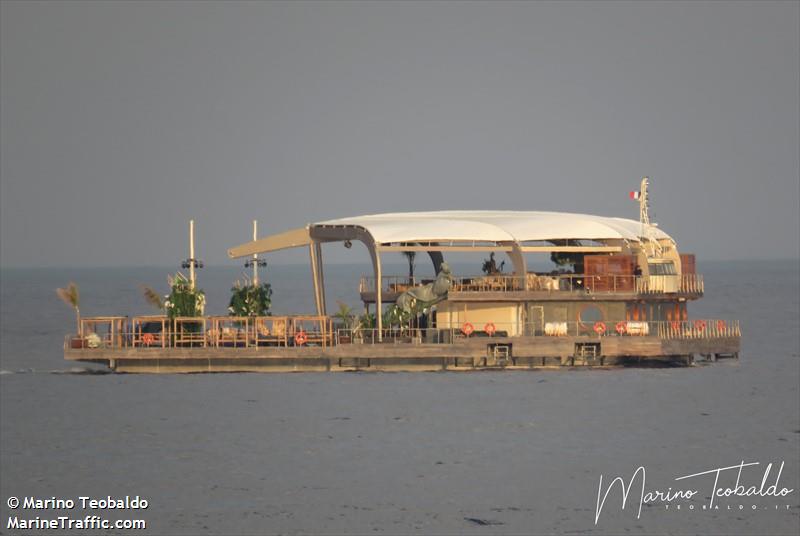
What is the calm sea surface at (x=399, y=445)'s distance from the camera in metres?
46.6

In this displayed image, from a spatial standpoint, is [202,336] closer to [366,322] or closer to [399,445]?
[366,322]

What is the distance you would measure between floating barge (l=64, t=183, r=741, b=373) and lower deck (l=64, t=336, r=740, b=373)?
5cm

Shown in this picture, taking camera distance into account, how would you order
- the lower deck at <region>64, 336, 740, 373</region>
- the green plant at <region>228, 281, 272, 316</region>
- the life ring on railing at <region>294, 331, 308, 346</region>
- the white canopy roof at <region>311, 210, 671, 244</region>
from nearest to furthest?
the lower deck at <region>64, 336, 740, 373</region> → the life ring on railing at <region>294, 331, 308, 346</region> → the white canopy roof at <region>311, 210, 671, 244</region> → the green plant at <region>228, 281, 272, 316</region>

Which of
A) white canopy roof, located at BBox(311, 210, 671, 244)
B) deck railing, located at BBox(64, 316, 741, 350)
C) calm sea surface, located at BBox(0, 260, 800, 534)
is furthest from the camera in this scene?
white canopy roof, located at BBox(311, 210, 671, 244)

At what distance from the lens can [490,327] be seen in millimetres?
75562

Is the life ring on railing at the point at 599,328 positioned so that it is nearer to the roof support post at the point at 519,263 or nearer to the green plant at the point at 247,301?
the roof support post at the point at 519,263

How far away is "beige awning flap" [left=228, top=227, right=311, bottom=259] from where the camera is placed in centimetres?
8331

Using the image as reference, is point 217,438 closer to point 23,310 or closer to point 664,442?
point 664,442

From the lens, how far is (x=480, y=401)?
226ft

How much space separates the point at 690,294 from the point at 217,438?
26370mm

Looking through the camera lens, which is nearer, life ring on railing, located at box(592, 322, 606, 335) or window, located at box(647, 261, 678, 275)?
life ring on railing, located at box(592, 322, 606, 335)
